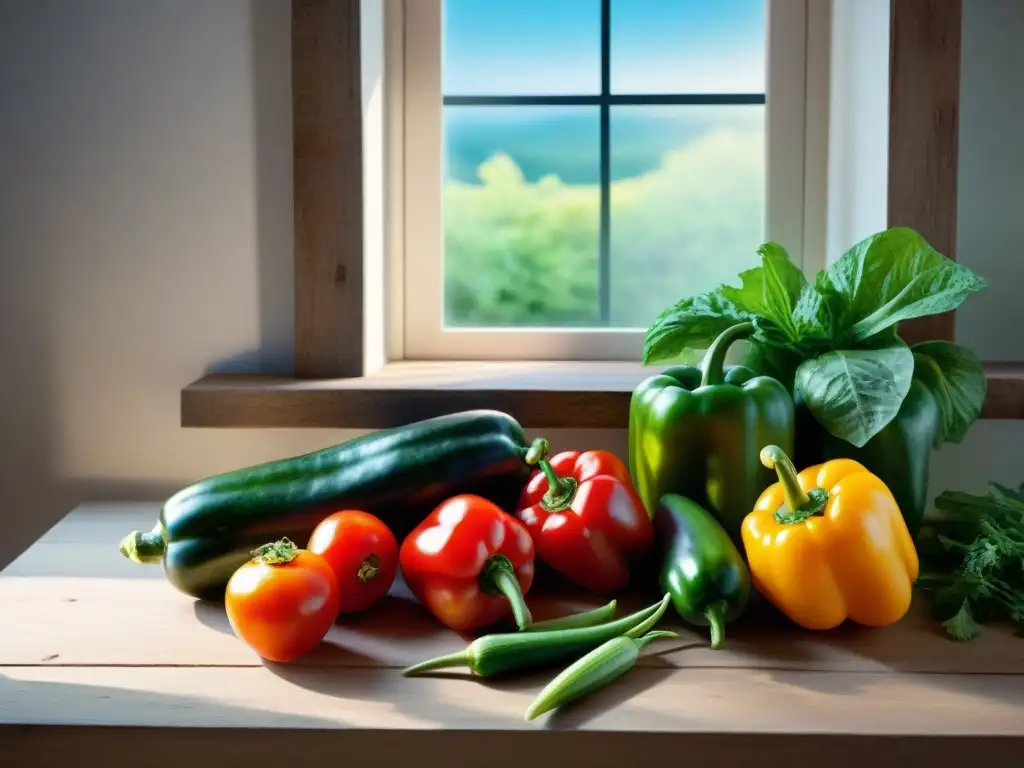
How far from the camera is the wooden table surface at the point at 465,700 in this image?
26.8 inches

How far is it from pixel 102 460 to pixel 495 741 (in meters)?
0.78

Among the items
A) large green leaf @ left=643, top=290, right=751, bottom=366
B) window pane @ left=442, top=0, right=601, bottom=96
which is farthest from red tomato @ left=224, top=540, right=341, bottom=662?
window pane @ left=442, top=0, right=601, bottom=96

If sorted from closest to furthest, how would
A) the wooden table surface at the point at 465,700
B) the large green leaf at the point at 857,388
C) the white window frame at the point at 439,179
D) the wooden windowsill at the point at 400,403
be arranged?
the wooden table surface at the point at 465,700 < the large green leaf at the point at 857,388 < the wooden windowsill at the point at 400,403 < the white window frame at the point at 439,179

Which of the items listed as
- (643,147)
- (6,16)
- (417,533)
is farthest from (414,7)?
(417,533)

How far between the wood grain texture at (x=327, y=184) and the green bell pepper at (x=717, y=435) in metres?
0.39

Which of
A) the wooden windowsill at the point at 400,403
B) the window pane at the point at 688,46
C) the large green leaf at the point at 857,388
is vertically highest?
the window pane at the point at 688,46

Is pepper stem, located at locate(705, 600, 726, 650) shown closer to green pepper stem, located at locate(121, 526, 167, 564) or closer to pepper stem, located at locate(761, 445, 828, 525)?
pepper stem, located at locate(761, 445, 828, 525)

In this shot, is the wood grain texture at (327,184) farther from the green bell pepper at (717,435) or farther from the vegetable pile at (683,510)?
the green bell pepper at (717,435)

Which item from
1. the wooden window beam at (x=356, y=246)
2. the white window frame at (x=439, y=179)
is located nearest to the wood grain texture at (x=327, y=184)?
the wooden window beam at (x=356, y=246)

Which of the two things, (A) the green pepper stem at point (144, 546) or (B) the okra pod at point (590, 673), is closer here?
(B) the okra pod at point (590, 673)

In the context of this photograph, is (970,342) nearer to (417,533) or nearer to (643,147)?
(643,147)

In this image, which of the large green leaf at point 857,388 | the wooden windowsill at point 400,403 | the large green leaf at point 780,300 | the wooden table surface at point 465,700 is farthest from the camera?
the wooden windowsill at point 400,403

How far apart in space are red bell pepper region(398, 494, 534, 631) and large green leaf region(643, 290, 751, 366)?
0.99 feet

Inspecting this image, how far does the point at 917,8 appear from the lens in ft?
3.64
